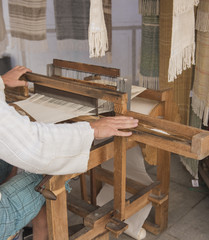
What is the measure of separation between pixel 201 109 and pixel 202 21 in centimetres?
70

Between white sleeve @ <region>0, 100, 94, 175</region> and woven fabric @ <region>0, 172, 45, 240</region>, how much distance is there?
0.23m

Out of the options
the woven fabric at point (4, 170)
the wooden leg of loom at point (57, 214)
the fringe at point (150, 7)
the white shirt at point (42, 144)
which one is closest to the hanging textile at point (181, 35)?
the fringe at point (150, 7)

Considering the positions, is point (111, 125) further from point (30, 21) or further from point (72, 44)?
point (72, 44)

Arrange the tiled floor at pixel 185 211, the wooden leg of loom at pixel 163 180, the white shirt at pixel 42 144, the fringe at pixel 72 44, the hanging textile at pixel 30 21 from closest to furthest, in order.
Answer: the white shirt at pixel 42 144
the wooden leg of loom at pixel 163 180
the tiled floor at pixel 185 211
the hanging textile at pixel 30 21
the fringe at pixel 72 44

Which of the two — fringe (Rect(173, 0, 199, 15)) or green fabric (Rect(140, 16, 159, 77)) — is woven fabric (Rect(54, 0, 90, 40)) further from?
fringe (Rect(173, 0, 199, 15))

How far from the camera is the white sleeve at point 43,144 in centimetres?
144

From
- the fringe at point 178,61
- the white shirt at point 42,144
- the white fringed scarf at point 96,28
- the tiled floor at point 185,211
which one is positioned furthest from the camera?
the tiled floor at point 185,211

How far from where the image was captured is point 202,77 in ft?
9.30

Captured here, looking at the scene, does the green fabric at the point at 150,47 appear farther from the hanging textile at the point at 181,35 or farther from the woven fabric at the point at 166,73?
the hanging textile at the point at 181,35

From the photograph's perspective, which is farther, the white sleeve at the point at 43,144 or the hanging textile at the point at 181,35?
the hanging textile at the point at 181,35

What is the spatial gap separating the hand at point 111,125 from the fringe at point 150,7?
1658 mm

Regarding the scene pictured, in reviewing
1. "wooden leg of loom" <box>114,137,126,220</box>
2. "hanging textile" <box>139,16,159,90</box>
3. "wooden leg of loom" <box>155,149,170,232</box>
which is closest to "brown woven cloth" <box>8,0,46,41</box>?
"hanging textile" <box>139,16,159,90</box>

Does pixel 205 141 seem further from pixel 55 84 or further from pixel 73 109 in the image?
pixel 55 84

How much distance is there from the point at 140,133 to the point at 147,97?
0.75m
